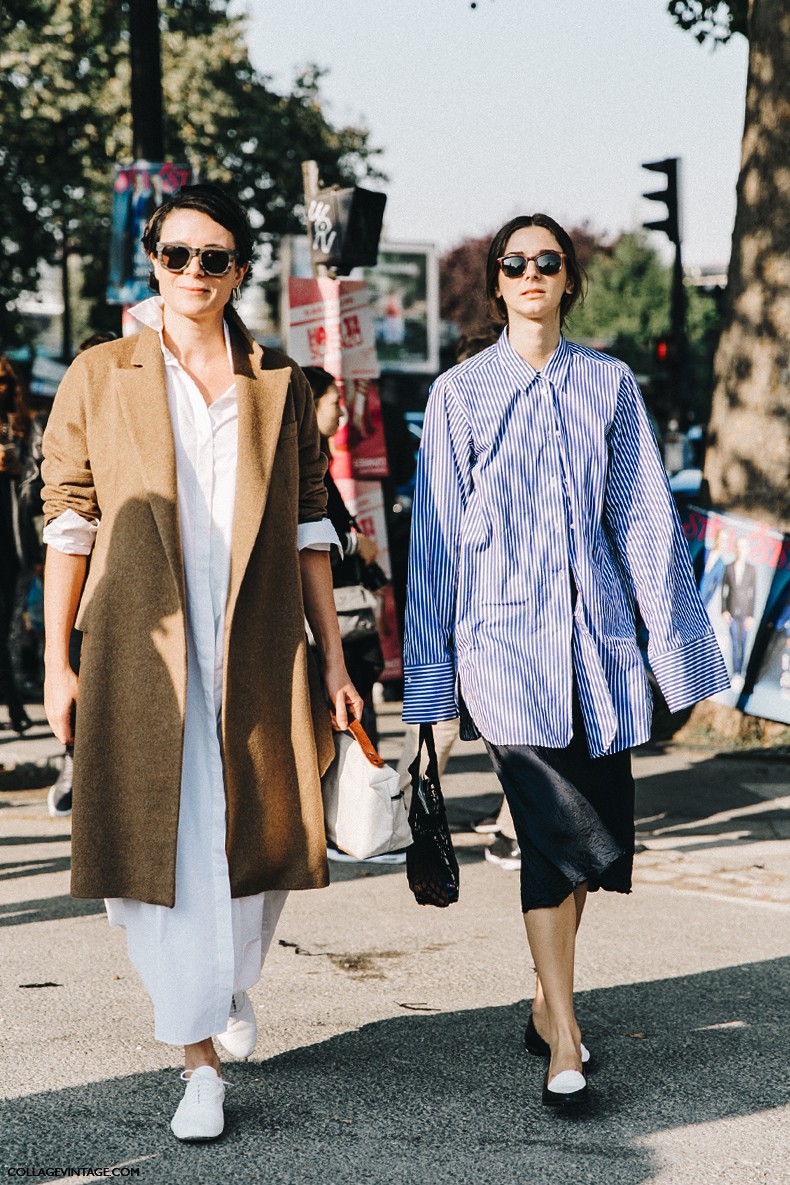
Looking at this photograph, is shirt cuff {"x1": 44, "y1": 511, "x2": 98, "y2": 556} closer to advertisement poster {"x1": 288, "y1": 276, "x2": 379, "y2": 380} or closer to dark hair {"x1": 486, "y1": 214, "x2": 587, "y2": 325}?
dark hair {"x1": 486, "y1": 214, "x2": 587, "y2": 325}

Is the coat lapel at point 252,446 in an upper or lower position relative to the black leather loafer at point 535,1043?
upper

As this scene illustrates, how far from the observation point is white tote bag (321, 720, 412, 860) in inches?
139

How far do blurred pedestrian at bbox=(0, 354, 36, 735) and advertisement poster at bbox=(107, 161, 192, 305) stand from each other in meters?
1.36

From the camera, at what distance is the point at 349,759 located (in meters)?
3.61

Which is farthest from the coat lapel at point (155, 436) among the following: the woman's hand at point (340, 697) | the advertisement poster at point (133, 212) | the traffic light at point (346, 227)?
the advertisement poster at point (133, 212)

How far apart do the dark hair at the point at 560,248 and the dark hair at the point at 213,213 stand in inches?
25.4

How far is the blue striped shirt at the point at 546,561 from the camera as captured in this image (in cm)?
370

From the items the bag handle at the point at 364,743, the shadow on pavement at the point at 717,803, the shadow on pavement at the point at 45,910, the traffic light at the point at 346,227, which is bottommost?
the shadow on pavement at the point at 717,803

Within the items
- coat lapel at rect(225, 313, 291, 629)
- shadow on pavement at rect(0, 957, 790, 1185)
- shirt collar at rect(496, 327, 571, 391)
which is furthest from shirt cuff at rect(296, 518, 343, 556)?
shadow on pavement at rect(0, 957, 790, 1185)

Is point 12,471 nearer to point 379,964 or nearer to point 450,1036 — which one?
point 379,964

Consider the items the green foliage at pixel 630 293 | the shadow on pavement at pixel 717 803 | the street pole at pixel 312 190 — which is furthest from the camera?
the green foliage at pixel 630 293

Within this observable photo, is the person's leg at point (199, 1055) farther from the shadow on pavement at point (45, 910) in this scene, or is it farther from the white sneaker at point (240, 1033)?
the shadow on pavement at point (45, 910)

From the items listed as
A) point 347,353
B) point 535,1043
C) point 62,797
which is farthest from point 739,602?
point 535,1043

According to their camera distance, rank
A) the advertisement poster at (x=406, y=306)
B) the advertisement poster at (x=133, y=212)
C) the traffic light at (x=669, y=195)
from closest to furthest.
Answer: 1. the advertisement poster at (x=133, y=212)
2. the traffic light at (x=669, y=195)
3. the advertisement poster at (x=406, y=306)
